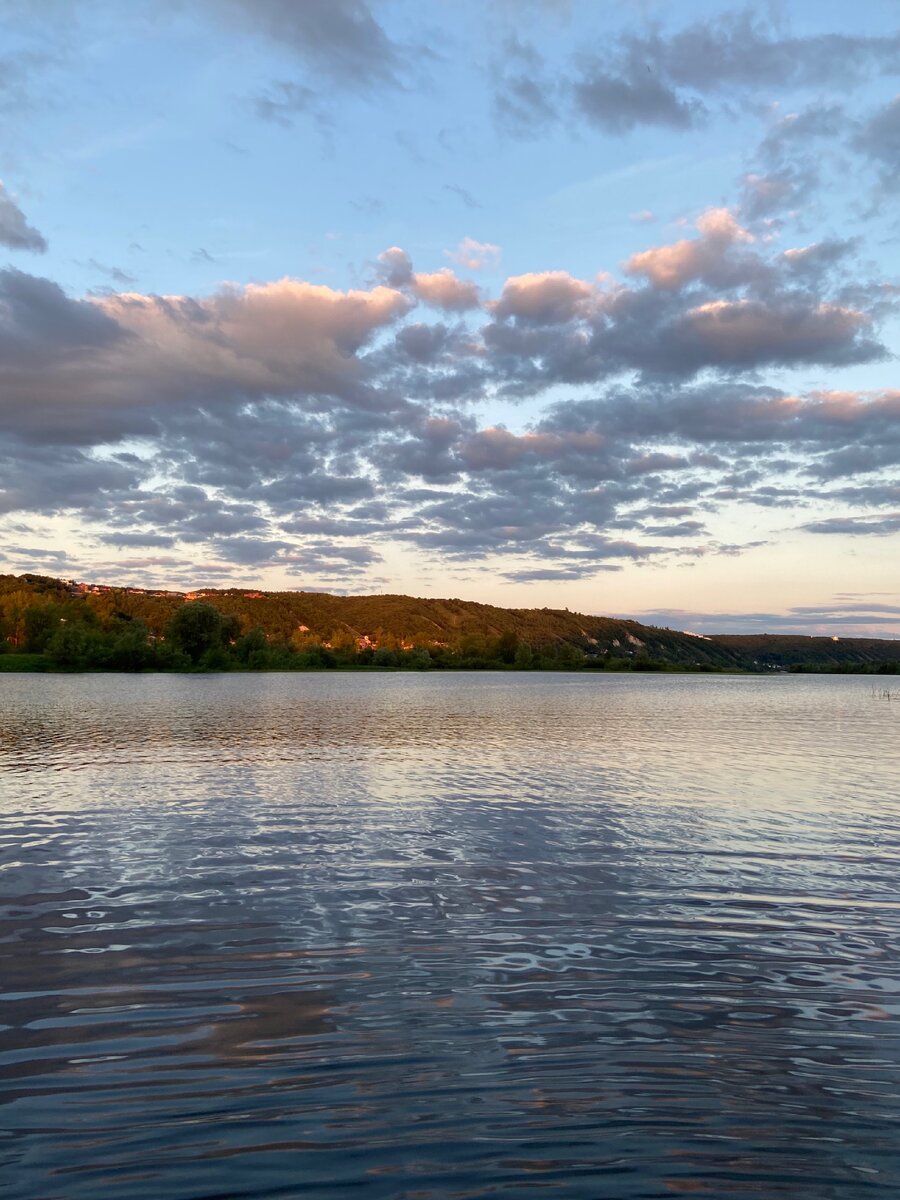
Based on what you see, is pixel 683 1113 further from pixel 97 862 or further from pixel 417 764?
pixel 417 764

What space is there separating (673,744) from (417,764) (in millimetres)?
19424

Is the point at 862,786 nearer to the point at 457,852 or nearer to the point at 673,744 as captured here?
the point at 673,744

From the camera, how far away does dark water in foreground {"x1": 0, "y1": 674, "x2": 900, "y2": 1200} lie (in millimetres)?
8227

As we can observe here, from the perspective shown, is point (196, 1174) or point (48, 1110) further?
point (48, 1110)

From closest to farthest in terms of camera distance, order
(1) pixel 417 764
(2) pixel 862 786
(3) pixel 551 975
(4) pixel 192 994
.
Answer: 1. (4) pixel 192 994
2. (3) pixel 551 975
3. (2) pixel 862 786
4. (1) pixel 417 764

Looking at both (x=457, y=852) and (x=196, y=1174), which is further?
(x=457, y=852)

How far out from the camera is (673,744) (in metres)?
52.6

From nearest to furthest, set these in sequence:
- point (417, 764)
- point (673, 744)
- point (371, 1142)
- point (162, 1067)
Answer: point (371, 1142) < point (162, 1067) < point (417, 764) < point (673, 744)

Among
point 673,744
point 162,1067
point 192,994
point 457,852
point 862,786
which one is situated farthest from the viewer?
point 673,744

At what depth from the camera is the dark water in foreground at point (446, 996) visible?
27.0 ft

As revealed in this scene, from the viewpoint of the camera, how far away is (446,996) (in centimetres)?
1234

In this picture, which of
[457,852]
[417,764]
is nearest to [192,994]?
[457,852]

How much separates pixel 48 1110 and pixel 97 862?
1235 cm

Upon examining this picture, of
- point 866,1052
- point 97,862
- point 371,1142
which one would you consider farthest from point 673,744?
point 371,1142
